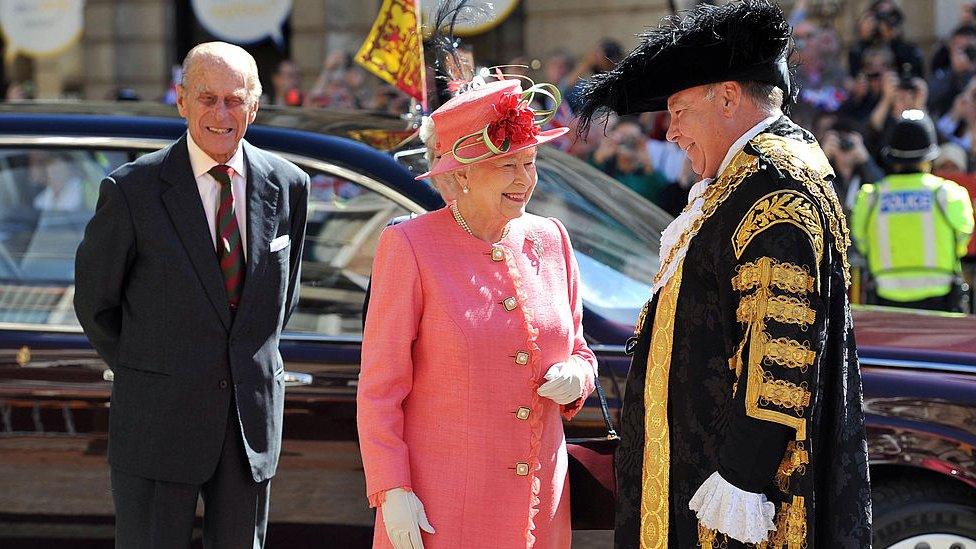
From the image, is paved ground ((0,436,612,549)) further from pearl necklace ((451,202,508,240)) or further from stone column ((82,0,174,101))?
stone column ((82,0,174,101))

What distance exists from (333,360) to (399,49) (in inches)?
46.3

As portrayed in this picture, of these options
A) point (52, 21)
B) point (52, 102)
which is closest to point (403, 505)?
point (52, 102)

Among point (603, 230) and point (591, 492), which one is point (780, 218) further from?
point (603, 230)

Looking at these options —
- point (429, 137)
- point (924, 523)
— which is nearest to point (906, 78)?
point (924, 523)

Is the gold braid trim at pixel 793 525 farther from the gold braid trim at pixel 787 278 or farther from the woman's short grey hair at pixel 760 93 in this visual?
the woman's short grey hair at pixel 760 93

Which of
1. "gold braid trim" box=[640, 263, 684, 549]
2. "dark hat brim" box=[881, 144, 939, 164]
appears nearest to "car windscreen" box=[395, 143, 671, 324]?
"gold braid trim" box=[640, 263, 684, 549]

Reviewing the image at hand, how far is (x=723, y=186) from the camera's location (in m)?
2.79

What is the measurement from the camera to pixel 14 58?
1745cm

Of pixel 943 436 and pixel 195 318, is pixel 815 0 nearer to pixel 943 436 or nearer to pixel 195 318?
pixel 943 436

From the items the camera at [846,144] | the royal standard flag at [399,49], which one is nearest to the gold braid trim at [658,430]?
the royal standard flag at [399,49]

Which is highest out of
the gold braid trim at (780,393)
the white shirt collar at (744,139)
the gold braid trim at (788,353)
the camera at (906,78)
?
the camera at (906,78)

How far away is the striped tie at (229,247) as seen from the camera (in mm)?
3516

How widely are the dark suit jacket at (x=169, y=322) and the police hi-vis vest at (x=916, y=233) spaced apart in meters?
4.94

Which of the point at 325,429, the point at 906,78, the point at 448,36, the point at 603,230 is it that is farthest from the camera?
the point at 906,78
